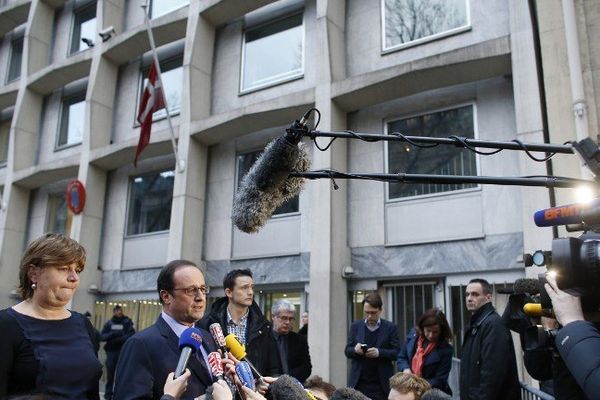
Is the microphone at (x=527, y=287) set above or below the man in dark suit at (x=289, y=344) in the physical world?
above

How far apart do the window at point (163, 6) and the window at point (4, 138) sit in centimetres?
742

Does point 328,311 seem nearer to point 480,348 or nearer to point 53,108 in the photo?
point 480,348

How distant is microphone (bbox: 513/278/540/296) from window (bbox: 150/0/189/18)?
1447 cm

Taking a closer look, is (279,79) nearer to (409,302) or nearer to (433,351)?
(409,302)

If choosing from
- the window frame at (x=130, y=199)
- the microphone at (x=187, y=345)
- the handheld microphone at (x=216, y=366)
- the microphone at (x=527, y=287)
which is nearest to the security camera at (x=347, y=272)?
the window frame at (x=130, y=199)

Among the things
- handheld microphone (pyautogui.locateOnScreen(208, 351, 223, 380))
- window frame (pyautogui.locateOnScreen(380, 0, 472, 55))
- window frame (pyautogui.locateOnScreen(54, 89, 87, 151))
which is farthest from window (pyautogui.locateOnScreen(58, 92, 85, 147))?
handheld microphone (pyautogui.locateOnScreen(208, 351, 223, 380))

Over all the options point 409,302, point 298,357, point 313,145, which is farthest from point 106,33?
point 298,357

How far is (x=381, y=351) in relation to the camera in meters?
7.12

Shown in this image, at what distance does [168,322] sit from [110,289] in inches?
515

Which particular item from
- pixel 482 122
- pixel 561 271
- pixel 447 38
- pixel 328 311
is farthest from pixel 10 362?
pixel 447 38

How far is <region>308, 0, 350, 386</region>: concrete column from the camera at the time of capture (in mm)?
10820

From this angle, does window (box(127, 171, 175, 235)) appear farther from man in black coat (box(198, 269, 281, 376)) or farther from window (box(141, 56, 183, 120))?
man in black coat (box(198, 269, 281, 376))

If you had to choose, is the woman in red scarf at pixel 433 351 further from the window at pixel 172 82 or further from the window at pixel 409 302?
the window at pixel 172 82

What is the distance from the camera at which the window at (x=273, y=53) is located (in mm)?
13430
